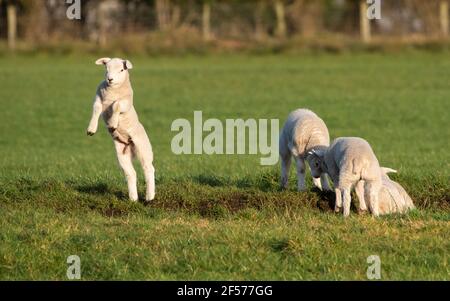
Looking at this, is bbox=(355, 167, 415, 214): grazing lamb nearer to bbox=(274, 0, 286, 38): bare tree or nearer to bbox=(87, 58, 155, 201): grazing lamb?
bbox=(87, 58, 155, 201): grazing lamb

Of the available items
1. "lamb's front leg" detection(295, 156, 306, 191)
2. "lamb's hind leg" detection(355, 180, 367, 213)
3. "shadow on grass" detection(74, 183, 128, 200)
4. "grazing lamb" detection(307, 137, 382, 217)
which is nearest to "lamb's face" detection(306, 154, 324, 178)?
"grazing lamb" detection(307, 137, 382, 217)

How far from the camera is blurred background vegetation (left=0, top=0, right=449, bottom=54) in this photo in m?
48.7

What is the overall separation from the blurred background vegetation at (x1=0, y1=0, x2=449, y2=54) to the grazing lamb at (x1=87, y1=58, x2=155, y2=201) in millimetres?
35862

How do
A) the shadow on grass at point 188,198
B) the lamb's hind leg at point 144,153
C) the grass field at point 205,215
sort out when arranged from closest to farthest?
the grass field at point 205,215
the lamb's hind leg at point 144,153
the shadow on grass at point 188,198

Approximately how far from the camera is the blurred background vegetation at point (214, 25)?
4866 cm

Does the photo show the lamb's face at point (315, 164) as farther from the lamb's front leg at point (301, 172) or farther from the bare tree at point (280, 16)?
the bare tree at point (280, 16)

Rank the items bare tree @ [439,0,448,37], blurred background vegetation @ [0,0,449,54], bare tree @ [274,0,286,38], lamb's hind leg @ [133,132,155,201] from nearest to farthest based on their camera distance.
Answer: lamb's hind leg @ [133,132,155,201] → blurred background vegetation @ [0,0,449,54] → bare tree @ [439,0,448,37] → bare tree @ [274,0,286,38]

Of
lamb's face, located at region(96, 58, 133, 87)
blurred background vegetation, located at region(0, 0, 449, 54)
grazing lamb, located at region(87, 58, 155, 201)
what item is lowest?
blurred background vegetation, located at region(0, 0, 449, 54)

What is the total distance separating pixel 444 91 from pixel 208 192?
61.6 feet

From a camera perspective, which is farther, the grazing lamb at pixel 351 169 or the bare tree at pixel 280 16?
the bare tree at pixel 280 16

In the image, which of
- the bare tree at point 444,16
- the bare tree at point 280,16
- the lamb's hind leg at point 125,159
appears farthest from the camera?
the bare tree at point 280,16

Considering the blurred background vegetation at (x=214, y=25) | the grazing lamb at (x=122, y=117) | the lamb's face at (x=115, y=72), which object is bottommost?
the blurred background vegetation at (x=214, y=25)

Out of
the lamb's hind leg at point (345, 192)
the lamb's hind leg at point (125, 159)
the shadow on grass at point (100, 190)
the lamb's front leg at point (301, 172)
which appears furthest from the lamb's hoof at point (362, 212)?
the shadow on grass at point (100, 190)

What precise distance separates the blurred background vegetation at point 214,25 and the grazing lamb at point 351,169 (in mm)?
35745
